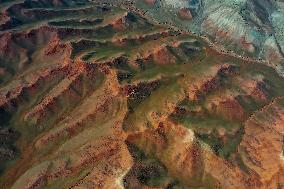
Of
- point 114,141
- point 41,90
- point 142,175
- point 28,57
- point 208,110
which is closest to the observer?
point 142,175

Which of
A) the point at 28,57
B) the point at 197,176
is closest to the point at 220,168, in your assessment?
the point at 197,176

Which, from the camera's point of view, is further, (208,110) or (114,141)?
(208,110)

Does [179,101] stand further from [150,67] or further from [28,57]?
[28,57]

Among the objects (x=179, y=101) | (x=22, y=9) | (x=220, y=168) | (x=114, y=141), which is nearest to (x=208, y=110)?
(x=179, y=101)

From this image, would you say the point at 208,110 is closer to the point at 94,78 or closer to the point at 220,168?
the point at 220,168

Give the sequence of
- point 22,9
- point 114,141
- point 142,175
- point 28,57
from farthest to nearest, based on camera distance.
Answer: point 22,9, point 28,57, point 114,141, point 142,175

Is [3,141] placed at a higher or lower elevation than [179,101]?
lower
